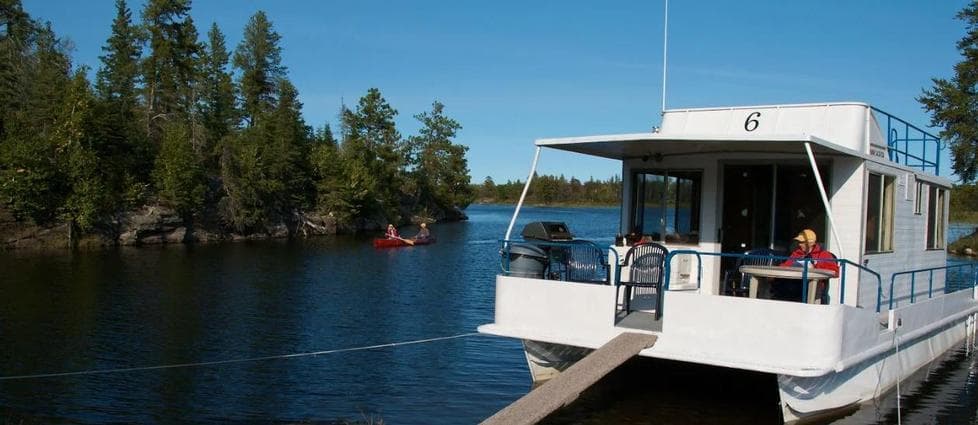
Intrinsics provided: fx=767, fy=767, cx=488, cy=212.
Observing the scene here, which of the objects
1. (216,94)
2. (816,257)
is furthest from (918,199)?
(216,94)

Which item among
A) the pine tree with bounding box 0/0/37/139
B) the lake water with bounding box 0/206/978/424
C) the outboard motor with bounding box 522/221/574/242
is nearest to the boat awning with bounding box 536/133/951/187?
the outboard motor with bounding box 522/221/574/242

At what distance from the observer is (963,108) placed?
4659cm

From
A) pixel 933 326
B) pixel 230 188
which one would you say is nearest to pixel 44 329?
pixel 933 326

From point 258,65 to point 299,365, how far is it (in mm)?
68357

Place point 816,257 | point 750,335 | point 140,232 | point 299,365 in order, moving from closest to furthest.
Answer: point 750,335 → point 816,257 → point 299,365 → point 140,232

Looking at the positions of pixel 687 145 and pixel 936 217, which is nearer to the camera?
pixel 687 145

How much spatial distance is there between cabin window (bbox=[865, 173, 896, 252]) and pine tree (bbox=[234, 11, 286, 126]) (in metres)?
69.1

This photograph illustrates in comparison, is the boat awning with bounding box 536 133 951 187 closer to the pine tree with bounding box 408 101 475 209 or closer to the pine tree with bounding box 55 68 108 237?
the pine tree with bounding box 55 68 108 237

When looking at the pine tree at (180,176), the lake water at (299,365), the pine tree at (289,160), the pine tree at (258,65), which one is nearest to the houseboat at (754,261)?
the lake water at (299,365)

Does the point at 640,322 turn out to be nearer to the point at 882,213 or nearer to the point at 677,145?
the point at 677,145

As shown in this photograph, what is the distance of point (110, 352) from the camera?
14453 mm

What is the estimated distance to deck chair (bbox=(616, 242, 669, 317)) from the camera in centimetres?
950

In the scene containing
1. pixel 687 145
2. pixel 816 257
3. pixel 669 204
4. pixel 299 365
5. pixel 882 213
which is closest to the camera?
pixel 816 257

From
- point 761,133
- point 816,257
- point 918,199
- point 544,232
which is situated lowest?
point 816,257
